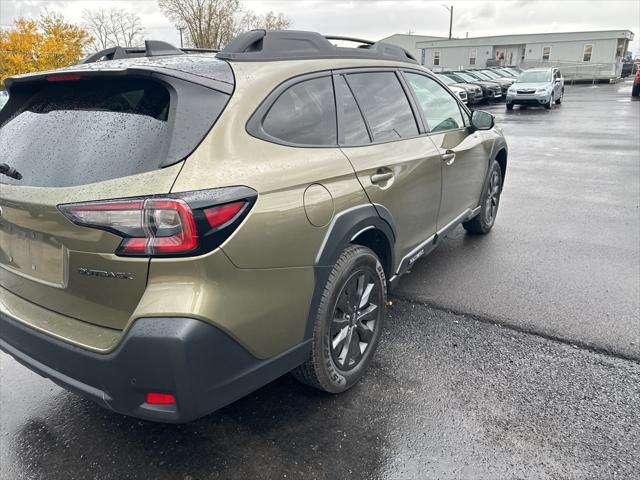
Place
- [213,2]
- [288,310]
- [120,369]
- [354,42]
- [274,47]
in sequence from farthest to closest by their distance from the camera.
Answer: [213,2]
[354,42]
[274,47]
[288,310]
[120,369]

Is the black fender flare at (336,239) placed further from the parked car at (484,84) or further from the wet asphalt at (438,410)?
the parked car at (484,84)

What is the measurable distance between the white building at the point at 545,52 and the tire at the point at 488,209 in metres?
36.0

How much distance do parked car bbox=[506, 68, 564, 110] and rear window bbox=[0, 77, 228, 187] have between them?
66.4 ft

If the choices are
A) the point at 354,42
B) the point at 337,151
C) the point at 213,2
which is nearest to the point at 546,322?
the point at 337,151

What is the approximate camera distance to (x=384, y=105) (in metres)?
3.13

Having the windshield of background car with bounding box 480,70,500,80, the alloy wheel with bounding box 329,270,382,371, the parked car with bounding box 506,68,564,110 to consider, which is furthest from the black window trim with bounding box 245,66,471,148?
the windshield of background car with bounding box 480,70,500,80

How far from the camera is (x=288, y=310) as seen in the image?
212cm

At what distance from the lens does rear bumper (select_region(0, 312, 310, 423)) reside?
1750 mm

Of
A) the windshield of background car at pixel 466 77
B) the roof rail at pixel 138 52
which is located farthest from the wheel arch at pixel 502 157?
the windshield of background car at pixel 466 77

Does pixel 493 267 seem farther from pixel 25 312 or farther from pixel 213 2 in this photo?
pixel 213 2

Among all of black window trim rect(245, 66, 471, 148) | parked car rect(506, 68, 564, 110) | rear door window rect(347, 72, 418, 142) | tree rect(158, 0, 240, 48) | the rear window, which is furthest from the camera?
tree rect(158, 0, 240, 48)

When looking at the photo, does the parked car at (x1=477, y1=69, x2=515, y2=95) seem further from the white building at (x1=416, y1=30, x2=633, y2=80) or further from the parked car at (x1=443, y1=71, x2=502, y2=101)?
the white building at (x1=416, y1=30, x2=633, y2=80)

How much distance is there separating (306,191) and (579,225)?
15.0 feet

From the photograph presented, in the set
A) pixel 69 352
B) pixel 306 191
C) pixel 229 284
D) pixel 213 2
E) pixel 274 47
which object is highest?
pixel 213 2
